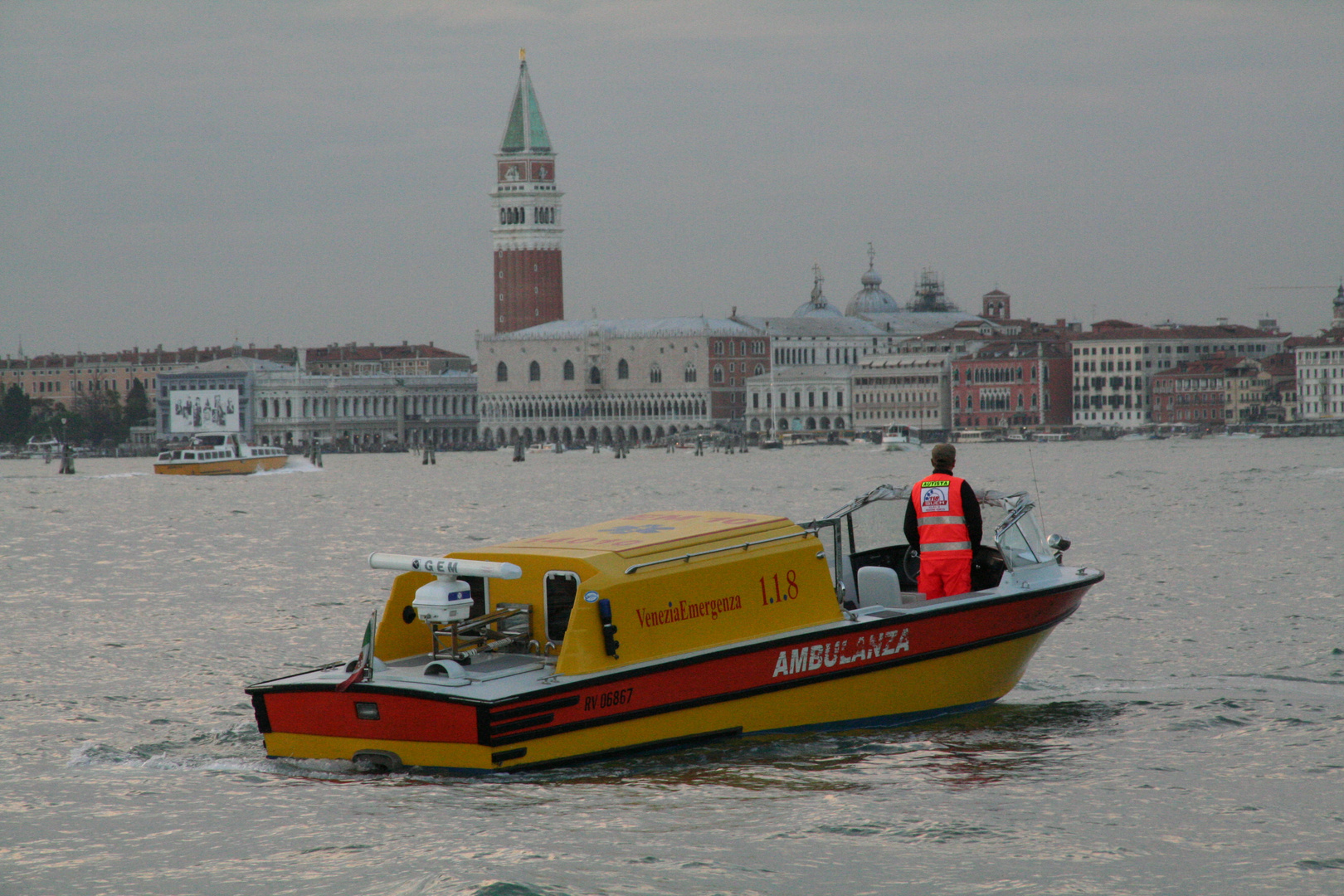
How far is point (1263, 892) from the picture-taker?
30.0 ft

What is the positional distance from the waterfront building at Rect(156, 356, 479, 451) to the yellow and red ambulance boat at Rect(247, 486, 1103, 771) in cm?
14131

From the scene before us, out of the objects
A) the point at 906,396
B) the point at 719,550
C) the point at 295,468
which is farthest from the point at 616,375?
the point at 719,550

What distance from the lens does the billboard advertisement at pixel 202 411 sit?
151 metres

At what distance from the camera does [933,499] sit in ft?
41.9

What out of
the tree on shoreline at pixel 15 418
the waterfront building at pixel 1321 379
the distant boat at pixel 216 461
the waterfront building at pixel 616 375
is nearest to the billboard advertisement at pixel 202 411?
the tree on shoreline at pixel 15 418

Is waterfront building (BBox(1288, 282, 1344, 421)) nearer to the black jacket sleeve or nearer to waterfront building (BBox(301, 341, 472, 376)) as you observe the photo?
waterfront building (BBox(301, 341, 472, 376))

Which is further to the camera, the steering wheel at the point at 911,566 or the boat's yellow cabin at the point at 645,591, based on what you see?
the steering wheel at the point at 911,566

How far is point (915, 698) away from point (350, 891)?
15.4 feet

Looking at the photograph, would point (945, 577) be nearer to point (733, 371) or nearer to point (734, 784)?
point (734, 784)

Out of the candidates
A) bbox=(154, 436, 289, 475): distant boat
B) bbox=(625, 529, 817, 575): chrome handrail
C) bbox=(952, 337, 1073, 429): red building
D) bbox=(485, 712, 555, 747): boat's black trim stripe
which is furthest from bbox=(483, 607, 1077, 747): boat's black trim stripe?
bbox=(952, 337, 1073, 429): red building

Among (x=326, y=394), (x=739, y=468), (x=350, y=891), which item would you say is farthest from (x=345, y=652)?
(x=326, y=394)

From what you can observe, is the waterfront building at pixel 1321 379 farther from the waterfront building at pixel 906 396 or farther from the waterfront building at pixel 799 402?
the waterfront building at pixel 799 402

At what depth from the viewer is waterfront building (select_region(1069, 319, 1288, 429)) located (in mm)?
147250

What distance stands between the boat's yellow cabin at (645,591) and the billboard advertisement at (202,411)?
14136 centimetres
